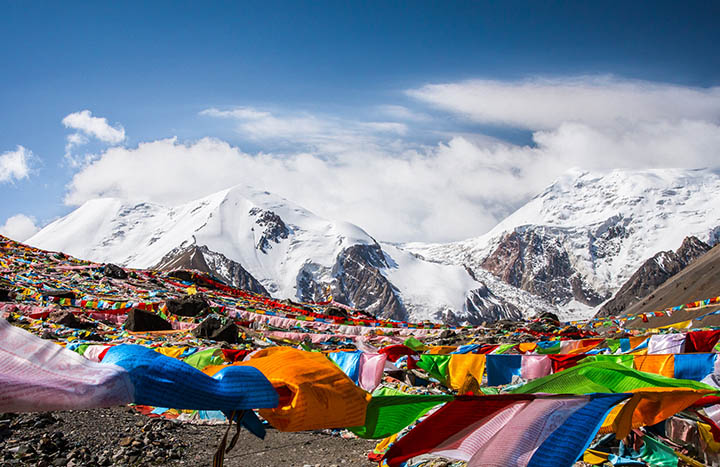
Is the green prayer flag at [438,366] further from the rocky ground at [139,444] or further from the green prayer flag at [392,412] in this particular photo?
the green prayer flag at [392,412]

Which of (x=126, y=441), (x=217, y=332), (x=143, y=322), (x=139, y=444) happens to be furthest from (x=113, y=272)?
(x=139, y=444)

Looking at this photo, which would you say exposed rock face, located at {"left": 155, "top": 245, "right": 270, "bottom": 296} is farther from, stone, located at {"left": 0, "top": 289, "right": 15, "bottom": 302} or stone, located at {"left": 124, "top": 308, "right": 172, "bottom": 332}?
stone, located at {"left": 124, "top": 308, "right": 172, "bottom": 332}

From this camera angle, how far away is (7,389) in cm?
330

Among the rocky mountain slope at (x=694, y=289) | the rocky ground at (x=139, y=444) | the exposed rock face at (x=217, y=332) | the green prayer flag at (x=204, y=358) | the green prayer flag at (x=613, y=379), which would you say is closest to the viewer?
the green prayer flag at (x=613, y=379)

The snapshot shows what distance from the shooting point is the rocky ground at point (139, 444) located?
325 inches

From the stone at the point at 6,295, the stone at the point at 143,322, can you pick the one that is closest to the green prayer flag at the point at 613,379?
the stone at the point at 143,322

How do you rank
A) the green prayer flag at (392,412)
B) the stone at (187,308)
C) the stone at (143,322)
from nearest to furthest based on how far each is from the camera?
the green prayer flag at (392,412)
the stone at (143,322)
the stone at (187,308)

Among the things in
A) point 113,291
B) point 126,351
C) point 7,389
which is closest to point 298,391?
point 126,351

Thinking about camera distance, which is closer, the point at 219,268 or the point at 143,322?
the point at 143,322

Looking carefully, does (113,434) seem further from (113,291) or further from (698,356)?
(113,291)

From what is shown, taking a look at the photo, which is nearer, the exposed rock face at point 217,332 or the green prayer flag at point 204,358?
the green prayer flag at point 204,358

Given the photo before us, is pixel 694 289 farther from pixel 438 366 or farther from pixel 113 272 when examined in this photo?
pixel 438 366

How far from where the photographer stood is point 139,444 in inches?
352

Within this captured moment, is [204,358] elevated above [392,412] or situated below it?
below
